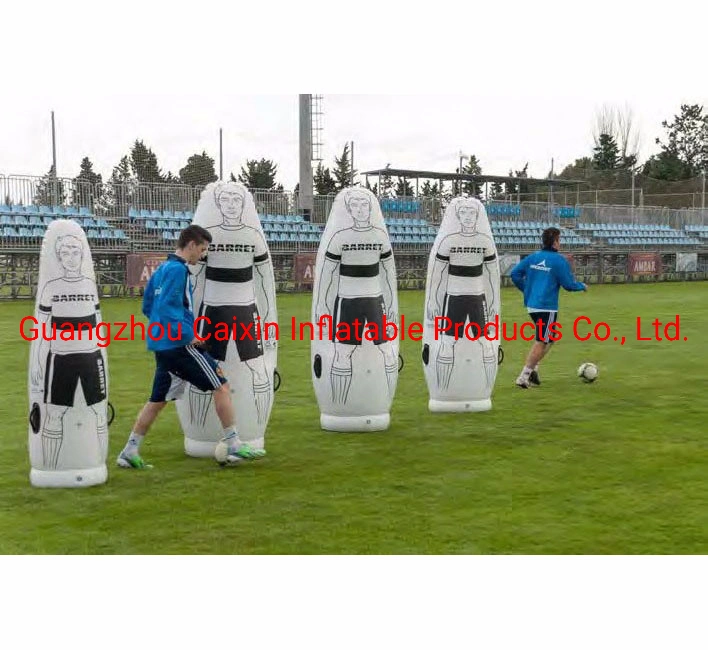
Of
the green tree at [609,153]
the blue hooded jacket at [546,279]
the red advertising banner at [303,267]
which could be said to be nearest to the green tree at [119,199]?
the red advertising banner at [303,267]

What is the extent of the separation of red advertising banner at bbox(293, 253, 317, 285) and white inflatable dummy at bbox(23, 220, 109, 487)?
2047 centimetres

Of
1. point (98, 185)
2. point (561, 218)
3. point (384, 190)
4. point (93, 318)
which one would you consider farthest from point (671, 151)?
point (93, 318)

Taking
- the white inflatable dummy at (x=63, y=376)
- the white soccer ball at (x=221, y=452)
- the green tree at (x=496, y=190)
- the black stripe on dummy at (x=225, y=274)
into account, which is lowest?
the white soccer ball at (x=221, y=452)

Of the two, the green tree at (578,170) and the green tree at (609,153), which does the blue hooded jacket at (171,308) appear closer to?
the green tree at (578,170)

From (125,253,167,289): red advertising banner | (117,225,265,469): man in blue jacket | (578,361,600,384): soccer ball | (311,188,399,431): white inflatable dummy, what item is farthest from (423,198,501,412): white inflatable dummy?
(125,253,167,289): red advertising banner

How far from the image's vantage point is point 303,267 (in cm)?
2647

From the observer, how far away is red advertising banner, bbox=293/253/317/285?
1038 inches

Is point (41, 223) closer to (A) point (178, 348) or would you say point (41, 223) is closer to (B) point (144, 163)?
(A) point (178, 348)

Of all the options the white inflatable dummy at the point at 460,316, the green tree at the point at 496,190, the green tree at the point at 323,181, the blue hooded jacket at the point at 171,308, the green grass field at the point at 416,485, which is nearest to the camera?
the green grass field at the point at 416,485

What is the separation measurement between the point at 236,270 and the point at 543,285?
4310 millimetres

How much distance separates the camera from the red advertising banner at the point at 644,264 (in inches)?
1340

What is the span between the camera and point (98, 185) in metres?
25.5

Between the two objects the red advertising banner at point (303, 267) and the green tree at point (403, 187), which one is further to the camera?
the green tree at point (403, 187)

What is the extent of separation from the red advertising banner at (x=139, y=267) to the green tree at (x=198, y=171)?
1740 cm
